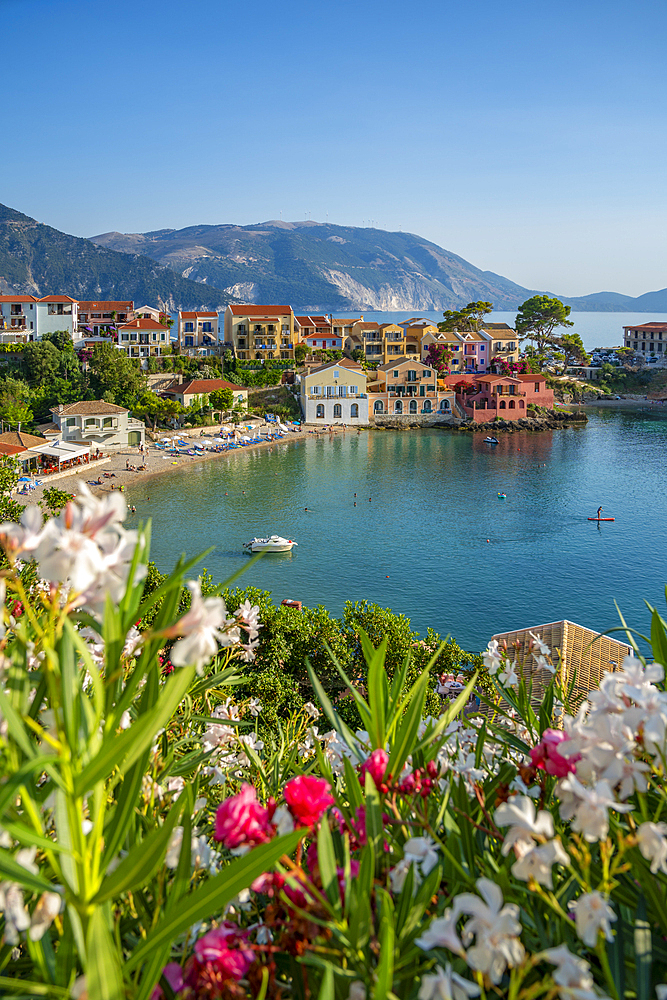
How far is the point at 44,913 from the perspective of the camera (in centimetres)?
129

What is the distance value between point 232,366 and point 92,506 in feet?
153

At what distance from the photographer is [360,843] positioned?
1730mm

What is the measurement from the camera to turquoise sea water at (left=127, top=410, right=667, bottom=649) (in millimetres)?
17547

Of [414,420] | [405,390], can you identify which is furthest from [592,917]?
[405,390]

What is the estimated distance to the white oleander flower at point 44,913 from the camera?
1.28m

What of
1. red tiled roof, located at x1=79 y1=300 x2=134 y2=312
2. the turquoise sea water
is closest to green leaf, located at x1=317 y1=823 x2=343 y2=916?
the turquoise sea water

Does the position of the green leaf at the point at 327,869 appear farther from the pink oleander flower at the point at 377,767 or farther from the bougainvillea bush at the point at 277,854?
the pink oleander flower at the point at 377,767

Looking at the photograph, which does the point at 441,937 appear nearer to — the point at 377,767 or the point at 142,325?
the point at 377,767

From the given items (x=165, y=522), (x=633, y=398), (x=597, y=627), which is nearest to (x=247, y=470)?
(x=165, y=522)

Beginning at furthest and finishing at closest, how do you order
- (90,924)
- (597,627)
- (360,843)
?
(597,627)
(360,843)
(90,924)

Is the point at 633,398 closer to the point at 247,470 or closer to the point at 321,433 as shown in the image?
the point at 321,433

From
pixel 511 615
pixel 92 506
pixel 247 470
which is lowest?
pixel 511 615

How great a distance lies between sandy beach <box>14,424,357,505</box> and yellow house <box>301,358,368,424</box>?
2835 mm

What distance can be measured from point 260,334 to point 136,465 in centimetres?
2073
